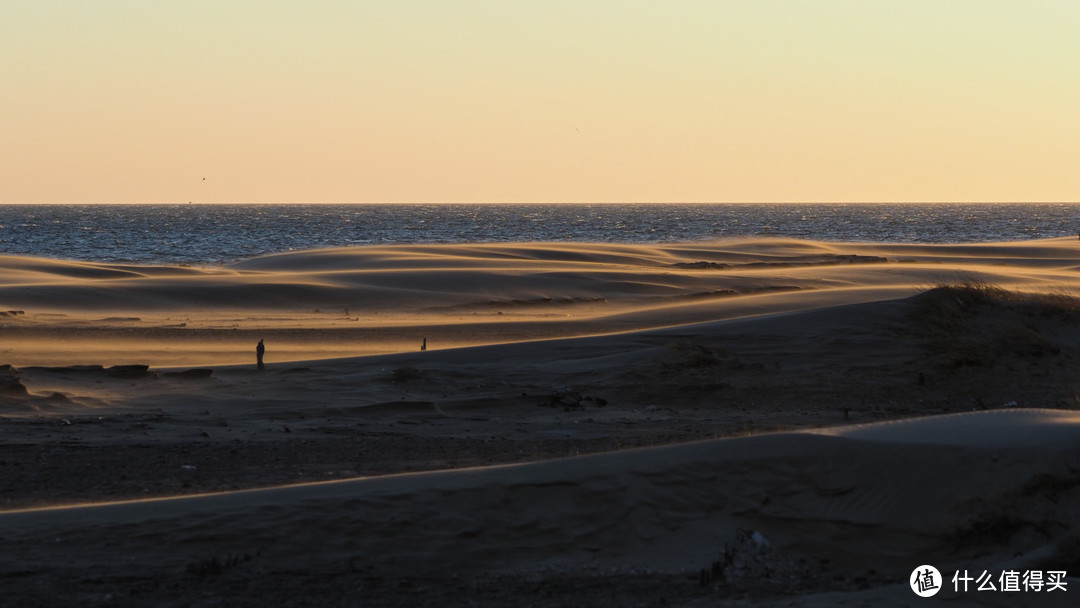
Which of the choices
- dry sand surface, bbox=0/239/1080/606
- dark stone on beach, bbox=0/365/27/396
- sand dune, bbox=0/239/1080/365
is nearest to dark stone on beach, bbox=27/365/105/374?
dry sand surface, bbox=0/239/1080/606

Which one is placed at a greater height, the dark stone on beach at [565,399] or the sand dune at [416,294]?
the dark stone on beach at [565,399]

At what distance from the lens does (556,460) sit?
28.6 feet

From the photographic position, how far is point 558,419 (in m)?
12.5

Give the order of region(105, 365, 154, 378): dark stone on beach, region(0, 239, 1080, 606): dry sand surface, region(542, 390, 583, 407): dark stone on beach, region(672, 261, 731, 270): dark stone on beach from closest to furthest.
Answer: region(0, 239, 1080, 606): dry sand surface
region(542, 390, 583, 407): dark stone on beach
region(105, 365, 154, 378): dark stone on beach
region(672, 261, 731, 270): dark stone on beach

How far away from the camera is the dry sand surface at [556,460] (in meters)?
6.68

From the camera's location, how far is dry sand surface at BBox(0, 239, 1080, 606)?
668 centimetres

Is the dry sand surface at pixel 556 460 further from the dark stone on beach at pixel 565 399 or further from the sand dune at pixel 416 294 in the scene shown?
the sand dune at pixel 416 294

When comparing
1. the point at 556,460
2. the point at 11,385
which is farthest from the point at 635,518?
the point at 11,385

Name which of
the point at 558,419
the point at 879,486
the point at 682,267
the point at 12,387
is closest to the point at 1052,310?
the point at 558,419

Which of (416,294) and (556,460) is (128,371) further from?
(416,294)

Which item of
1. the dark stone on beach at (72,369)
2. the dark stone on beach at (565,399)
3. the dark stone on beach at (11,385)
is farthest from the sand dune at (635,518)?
the dark stone on beach at (72,369)

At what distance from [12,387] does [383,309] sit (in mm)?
16439

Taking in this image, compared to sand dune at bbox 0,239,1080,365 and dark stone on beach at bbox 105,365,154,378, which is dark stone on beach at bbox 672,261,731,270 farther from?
dark stone on beach at bbox 105,365,154,378

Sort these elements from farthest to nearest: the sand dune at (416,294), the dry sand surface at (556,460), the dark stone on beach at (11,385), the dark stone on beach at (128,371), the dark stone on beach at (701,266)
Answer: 1. the dark stone on beach at (701,266)
2. the sand dune at (416,294)
3. the dark stone on beach at (128,371)
4. the dark stone on beach at (11,385)
5. the dry sand surface at (556,460)
